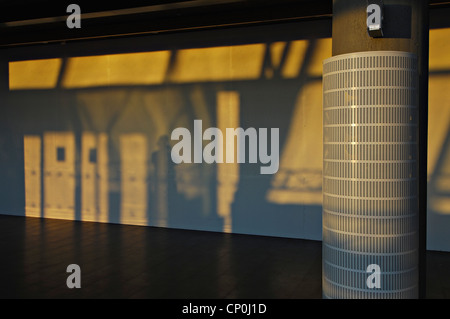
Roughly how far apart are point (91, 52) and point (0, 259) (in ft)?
12.0

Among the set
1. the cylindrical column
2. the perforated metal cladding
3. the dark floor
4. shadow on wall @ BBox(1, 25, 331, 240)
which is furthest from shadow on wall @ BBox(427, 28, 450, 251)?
the perforated metal cladding

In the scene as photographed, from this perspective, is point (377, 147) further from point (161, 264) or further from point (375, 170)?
point (161, 264)

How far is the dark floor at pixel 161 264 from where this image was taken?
4230 millimetres

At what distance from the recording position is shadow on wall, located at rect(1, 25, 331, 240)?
20.7ft

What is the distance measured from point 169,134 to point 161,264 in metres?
2.47

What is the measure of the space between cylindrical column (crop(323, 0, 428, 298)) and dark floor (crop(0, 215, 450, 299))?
1.13 metres

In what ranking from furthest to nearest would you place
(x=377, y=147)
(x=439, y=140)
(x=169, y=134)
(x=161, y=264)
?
(x=169, y=134), (x=439, y=140), (x=161, y=264), (x=377, y=147)

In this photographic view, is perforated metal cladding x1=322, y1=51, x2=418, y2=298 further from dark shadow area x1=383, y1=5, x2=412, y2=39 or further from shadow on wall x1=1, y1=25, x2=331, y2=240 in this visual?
shadow on wall x1=1, y1=25, x2=331, y2=240

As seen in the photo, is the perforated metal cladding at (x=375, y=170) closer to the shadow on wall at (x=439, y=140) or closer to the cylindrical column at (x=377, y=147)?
the cylindrical column at (x=377, y=147)

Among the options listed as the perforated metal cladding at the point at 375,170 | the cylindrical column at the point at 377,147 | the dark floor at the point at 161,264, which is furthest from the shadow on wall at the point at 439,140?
the perforated metal cladding at the point at 375,170

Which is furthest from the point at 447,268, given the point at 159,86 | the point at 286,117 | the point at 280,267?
the point at 159,86

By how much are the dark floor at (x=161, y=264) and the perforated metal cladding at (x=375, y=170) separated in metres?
1.13

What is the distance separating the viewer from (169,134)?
7.02 m

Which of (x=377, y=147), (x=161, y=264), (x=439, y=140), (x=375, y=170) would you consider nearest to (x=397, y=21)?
(x=377, y=147)
